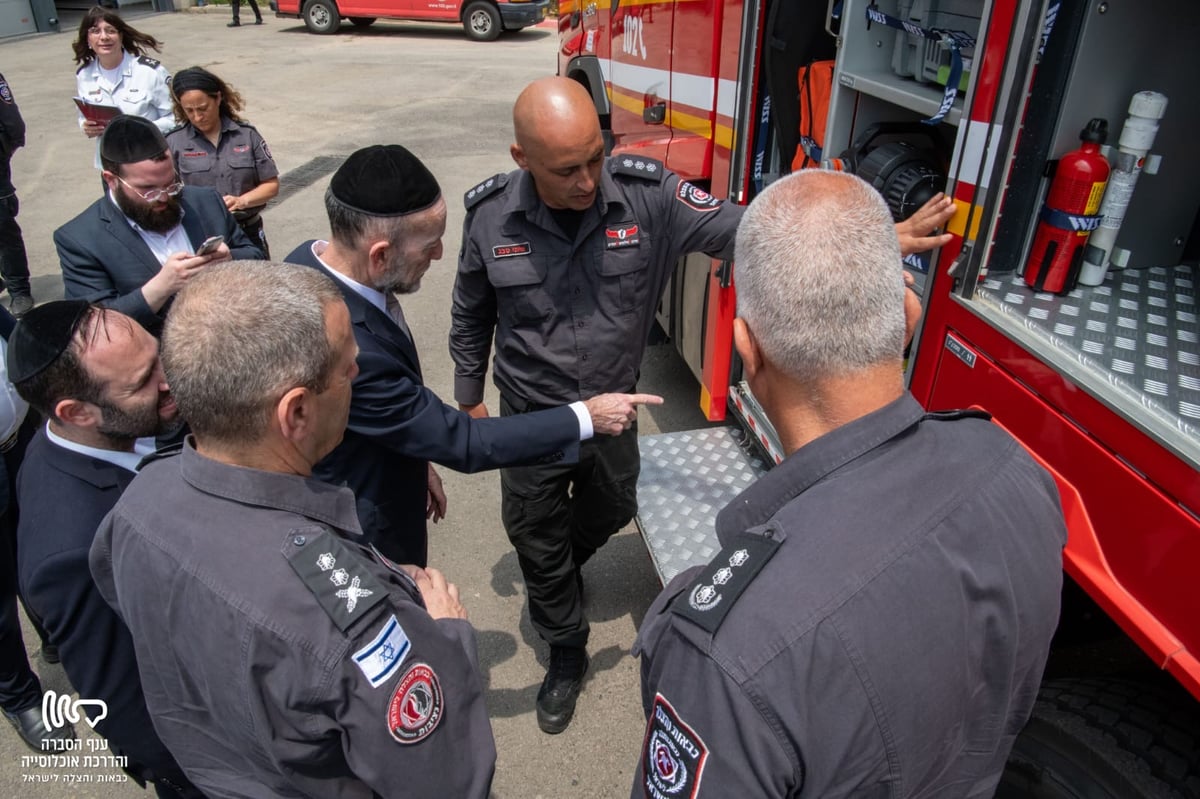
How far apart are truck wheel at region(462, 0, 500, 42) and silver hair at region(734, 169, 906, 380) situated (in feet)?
54.6

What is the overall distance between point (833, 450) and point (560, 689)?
76.2 inches

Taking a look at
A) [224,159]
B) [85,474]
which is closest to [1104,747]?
[85,474]

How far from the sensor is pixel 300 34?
17.0 metres

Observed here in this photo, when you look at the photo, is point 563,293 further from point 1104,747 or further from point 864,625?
point 1104,747

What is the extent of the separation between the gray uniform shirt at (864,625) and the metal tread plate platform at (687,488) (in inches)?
66.2

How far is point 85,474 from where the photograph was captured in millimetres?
1700

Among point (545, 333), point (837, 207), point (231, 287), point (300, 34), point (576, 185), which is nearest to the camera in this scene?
point (837, 207)

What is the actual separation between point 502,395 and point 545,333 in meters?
0.36

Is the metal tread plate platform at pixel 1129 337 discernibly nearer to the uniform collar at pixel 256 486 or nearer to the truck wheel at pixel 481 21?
the uniform collar at pixel 256 486

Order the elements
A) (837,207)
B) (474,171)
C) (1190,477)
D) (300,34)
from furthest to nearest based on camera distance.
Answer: (300,34) → (474,171) → (1190,477) → (837,207)

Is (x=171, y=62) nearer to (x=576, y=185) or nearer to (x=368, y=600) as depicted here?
(x=576, y=185)

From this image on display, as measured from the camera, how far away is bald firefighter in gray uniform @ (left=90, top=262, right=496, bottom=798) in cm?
117

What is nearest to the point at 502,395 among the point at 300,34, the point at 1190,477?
the point at 1190,477
